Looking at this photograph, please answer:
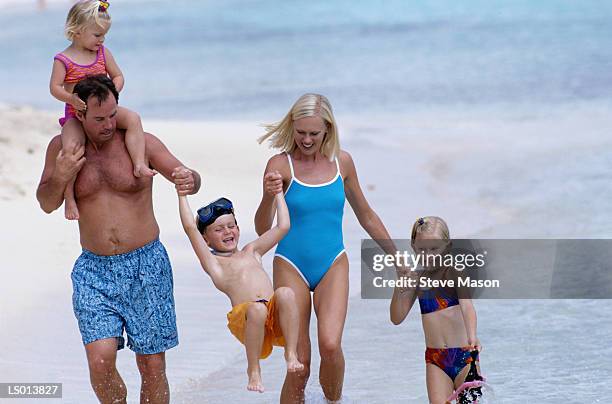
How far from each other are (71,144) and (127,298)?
0.77 meters

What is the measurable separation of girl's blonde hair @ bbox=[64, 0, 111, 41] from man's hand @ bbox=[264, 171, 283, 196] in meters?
1.13

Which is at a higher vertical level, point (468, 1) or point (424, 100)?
point (468, 1)

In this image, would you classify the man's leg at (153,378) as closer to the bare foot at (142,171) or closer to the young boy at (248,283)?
the young boy at (248,283)

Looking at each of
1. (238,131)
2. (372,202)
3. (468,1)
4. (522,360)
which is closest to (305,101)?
(522,360)

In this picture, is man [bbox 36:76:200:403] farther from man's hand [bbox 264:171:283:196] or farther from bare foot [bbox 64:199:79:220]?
man's hand [bbox 264:171:283:196]

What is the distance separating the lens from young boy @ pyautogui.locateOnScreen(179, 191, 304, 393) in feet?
19.4

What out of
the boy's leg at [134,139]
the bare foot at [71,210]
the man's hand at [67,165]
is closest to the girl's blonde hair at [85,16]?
the boy's leg at [134,139]

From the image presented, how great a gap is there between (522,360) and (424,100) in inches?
541

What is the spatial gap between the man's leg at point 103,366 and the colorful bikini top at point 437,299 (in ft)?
4.73

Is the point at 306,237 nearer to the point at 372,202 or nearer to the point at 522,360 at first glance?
the point at 522,360

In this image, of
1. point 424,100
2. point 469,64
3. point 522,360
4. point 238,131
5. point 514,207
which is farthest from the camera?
point 469,64

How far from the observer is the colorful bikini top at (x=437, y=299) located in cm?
607

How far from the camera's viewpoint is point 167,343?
6.19 meters

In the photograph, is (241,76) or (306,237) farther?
(241,76)
